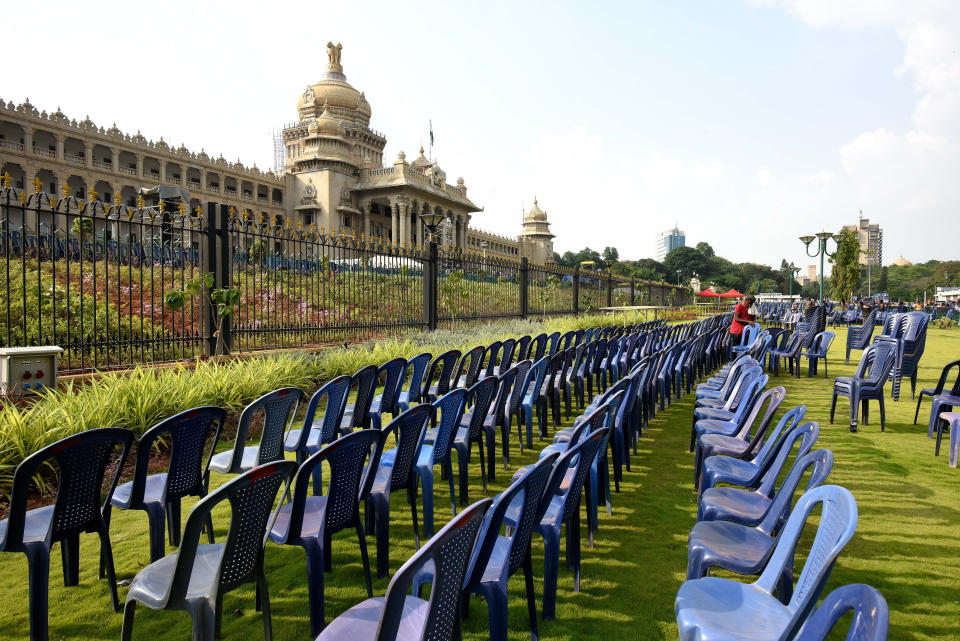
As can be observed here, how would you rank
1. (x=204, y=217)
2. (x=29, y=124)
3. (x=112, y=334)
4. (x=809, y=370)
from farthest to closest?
(x=29, y=124)
(x=809, y=370)
(x=112, y=334)
(x=204, y=217)

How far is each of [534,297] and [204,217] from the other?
12.4 m

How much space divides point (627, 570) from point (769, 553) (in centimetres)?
95

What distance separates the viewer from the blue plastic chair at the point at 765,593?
203 centimetres

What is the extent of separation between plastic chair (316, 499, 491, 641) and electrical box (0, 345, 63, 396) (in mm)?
5111

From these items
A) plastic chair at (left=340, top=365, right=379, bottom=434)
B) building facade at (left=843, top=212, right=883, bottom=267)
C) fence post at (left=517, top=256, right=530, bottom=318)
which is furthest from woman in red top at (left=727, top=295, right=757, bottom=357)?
building facade at (left=843, top=212, right=883, bottom=267)

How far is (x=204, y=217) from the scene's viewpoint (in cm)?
822

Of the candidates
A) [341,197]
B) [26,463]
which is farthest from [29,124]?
[26,463]

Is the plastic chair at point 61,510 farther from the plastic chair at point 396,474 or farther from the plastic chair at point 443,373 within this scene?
the plastic chair at point 443,373

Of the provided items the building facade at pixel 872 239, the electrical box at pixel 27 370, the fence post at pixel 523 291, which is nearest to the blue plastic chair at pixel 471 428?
the electrical box at pixel 27 370

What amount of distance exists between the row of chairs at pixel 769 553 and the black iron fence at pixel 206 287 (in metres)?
6.05

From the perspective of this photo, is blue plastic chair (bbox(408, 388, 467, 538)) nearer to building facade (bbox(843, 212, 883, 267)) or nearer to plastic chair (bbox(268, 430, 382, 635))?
plastic chair (bbox(268, 430, 382, 635))

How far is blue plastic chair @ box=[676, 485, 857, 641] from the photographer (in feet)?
6.67

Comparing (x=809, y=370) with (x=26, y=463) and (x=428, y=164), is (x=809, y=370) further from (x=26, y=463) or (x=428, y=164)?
(x=428, y=164)

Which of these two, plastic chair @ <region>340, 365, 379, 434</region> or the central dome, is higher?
the central dome
